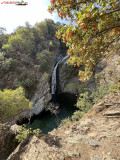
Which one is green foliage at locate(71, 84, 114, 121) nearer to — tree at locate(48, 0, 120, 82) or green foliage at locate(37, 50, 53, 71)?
tree at locate(48, 0, 120, 82)

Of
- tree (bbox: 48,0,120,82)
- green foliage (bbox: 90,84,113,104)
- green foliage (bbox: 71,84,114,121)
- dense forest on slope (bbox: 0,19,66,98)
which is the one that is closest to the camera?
tree (bbox: 48,0,120,82)

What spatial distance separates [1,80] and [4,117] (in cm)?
1379

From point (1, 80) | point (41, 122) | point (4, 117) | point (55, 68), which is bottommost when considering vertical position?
point (41, 122)

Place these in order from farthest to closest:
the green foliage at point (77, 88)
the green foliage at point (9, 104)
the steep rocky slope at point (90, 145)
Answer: the green foliage at point (77, 88)
the green foliage at point (9, 104)
the steep rocky slope at point (90, 145)

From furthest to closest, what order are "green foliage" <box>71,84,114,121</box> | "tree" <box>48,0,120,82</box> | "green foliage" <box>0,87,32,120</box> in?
"green foliage" <box>71,84,114,121</box> < "green foliage" <box>0,87,32,120</box> < "tree" <box>48,0,120,82</box>

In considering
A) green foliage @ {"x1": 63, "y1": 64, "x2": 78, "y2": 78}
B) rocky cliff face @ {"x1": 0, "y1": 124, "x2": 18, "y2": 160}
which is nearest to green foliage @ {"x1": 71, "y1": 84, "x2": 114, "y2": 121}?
rocky cliff face @ {"x1": 0, "y1": 124, "x2": 18, "y2": 160}

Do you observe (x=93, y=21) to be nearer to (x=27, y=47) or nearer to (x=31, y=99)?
(x=31, y=99)

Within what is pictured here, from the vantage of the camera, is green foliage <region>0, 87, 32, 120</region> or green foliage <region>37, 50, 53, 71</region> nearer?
green foliage <region>0, 87, 32, 120</region>

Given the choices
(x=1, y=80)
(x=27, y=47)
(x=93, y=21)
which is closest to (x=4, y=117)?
(x=93, y=21)

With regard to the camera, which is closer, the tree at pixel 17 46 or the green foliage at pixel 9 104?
the green foliage at pixel 9 104

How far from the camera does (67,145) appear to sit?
341 cm

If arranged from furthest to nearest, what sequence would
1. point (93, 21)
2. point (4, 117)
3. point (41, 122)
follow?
point (41, 122)
point (4, 117)
point (93, 21)

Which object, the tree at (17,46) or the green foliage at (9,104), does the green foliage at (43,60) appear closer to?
the tree at (17,46)

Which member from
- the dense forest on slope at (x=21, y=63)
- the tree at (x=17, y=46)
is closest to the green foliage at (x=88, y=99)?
the dense forest on slope at (x=21, y=63)
